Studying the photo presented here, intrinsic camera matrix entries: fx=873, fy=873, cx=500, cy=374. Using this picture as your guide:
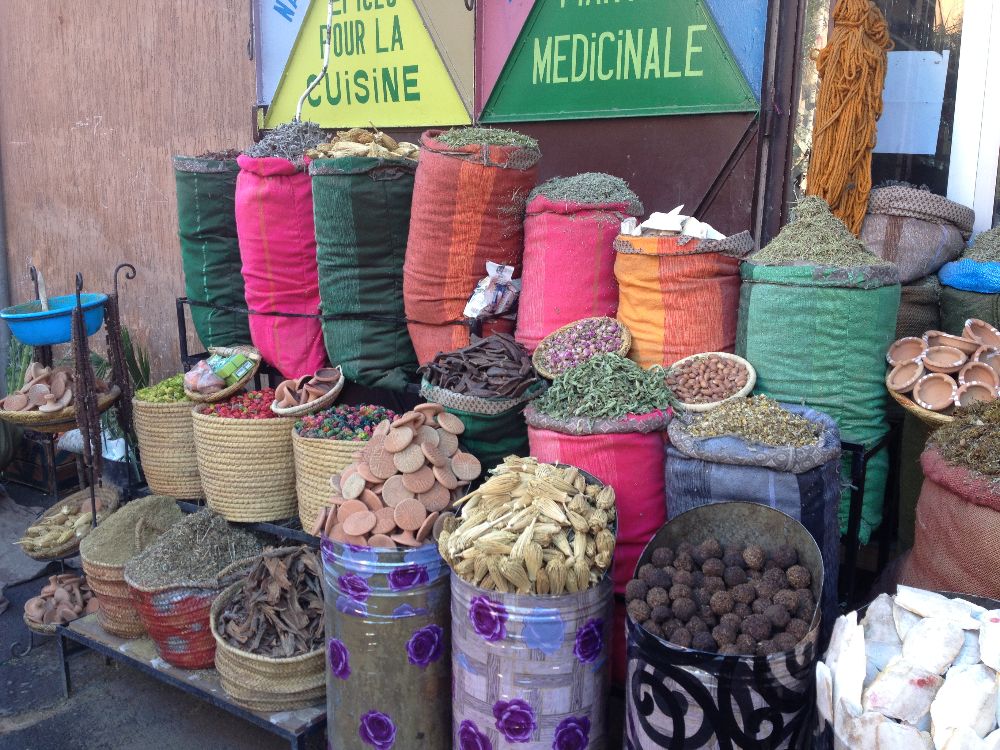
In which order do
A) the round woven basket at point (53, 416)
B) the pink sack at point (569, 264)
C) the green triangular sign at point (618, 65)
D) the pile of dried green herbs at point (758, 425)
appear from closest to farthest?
the pile of dried green herbs at point (758, 425) < the pink sack at point (569, 264) < the green triangular sign at point (618, 65) < the round woven basket at point (53, 416)

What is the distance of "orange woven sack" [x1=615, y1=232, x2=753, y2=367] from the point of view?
3.04 metres

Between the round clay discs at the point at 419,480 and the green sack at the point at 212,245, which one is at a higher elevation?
the green sack at the point at 212,245

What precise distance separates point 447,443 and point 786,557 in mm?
1145

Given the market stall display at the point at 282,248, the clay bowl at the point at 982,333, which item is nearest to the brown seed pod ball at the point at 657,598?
the clay bowl at the point at 982,333

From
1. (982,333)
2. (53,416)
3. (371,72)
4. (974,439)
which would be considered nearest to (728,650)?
(974,439)

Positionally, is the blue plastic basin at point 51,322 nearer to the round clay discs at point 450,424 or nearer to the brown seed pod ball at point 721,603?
the round clay discs at point 450,424

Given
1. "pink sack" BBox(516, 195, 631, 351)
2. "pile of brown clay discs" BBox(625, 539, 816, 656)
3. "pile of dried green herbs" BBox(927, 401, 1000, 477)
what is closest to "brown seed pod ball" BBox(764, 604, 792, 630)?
"pile of brown clay discs" BBox(625, 539, 816, 656)

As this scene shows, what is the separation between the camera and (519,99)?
431 centimetres

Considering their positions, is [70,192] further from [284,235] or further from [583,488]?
[583,488]

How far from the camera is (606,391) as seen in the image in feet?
9.17

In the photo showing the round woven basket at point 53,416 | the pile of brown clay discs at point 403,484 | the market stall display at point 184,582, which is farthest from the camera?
the round woven basket at point 53,416

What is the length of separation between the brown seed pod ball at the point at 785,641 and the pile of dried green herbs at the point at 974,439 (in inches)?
28.8

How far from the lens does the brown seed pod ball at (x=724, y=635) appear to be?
78.7 inches

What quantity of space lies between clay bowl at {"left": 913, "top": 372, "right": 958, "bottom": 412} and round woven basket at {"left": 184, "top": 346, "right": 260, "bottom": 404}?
2.69m
